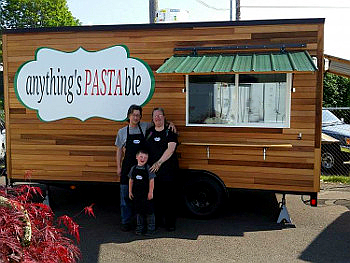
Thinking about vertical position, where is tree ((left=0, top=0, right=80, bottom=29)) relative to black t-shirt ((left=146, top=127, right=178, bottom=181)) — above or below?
above

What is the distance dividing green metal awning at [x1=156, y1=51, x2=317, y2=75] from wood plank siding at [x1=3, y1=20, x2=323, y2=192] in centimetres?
25

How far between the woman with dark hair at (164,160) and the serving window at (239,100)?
609 millimetres

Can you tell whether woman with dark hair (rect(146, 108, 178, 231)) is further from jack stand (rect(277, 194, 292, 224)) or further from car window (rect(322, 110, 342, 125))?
car window (rect(322, 110, 342, 125))

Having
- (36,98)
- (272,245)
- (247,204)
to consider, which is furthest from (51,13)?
(272,245)

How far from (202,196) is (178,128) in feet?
3.67

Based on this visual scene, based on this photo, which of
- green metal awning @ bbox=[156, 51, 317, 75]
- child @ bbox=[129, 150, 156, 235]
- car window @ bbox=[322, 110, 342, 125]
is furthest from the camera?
car window @ bbox=[322, 110, 342, 125]

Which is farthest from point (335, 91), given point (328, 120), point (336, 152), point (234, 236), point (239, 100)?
point (234, 236)

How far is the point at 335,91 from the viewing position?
763 inches

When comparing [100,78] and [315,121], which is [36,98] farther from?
[315,121]

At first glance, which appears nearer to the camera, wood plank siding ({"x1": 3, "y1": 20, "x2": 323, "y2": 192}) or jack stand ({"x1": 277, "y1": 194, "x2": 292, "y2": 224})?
wood plank siding ({"x1": 3, "y1": 20, "x2": 323, "y2": 192})

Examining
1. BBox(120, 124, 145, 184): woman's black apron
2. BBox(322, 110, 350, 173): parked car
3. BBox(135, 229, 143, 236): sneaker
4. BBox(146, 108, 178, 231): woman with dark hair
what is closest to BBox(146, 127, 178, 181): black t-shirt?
BBox(146, 108, 178, 231): woman with dark hair

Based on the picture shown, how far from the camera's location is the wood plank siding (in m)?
5.46

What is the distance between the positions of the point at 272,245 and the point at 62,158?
3493mm

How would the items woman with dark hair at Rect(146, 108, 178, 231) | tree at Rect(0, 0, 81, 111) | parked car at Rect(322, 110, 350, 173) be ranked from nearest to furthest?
woman with dark hair at Rect(146, 108, 178, 231) < parked car at Rect(322, 110, 350, 173) < tree at Rect(0, 0, 81, 111)
